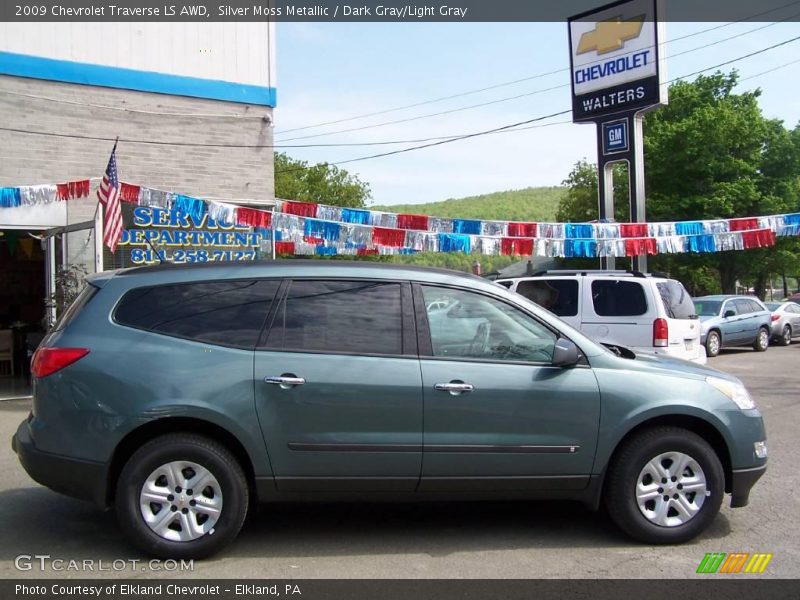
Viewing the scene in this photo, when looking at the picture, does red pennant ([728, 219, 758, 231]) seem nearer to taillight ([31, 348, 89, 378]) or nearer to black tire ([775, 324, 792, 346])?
black tire ([775, 324, 792, 346])

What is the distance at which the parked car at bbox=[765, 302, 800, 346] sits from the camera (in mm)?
20188

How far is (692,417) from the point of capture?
4.80 meters

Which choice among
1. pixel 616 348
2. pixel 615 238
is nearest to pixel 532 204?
pixel 615 238

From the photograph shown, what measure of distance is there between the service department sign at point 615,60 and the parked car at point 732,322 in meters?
5.21

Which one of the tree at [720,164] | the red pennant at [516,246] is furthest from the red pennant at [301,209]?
the tree at [720,164]

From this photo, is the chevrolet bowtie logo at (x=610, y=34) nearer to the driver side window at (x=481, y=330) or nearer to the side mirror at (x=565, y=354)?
the driver side window at (x=481, y=330)

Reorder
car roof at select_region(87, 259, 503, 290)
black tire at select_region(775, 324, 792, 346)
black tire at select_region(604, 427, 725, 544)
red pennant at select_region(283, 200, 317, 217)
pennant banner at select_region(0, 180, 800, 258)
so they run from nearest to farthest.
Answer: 1. black tire at select_region(604, 427, 725, 544)
2. car roof at select_region(87, 259, 503, 290)
3. pennant banner at select_region(0, 180, 800, 258)
4. red pennant at select_region(283, 200, 317, 217)
5. black tire at select_region(775, 324, 792, 346)

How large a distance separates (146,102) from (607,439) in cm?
1139

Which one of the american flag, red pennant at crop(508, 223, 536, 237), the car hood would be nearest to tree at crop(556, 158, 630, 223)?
red pennant at crop(508, 223, 536, 237)

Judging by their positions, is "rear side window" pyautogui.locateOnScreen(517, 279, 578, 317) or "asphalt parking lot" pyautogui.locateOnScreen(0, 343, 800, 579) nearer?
"asphalt parking lot" pyautogui.locateOnScreen(0, 343, 800, 579)

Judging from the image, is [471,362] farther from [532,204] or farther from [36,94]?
[532,204]

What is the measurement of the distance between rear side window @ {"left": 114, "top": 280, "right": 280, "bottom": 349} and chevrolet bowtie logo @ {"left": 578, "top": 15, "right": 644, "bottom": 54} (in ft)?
52.9

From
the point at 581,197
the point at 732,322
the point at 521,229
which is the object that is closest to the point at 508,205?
the point at 581,197

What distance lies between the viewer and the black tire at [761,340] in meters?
18.5
